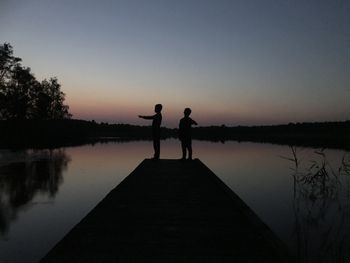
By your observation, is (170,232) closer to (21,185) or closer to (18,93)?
(21,185)

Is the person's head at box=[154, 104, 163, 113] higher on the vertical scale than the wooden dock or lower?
higher

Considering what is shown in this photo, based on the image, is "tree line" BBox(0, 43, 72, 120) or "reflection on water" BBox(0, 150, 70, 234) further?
"tree line" BBox(0, 43, 72, 120)

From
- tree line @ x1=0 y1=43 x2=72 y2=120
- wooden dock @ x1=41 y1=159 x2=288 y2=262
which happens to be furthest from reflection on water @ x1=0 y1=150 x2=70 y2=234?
tree line @ x1=0 y1=43 x2=72 y2=120

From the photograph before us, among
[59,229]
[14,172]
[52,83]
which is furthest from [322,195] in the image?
[52,83]

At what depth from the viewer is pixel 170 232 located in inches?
218

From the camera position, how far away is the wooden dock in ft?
14.9

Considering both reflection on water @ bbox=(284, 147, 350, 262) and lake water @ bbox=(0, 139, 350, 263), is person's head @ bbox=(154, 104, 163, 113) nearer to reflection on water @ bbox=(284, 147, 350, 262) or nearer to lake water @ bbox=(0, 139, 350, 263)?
lake water @ bbox=(0, 139, 350, 263)

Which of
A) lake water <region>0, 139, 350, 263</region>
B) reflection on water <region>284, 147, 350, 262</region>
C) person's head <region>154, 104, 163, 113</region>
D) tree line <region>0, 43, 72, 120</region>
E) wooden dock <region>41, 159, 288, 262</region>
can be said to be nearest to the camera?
wooden dock <region>41, 159, 288, 262</region>

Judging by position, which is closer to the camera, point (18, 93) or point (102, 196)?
point (102, 196)

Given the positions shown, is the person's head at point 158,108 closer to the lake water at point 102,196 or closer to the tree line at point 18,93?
the lake water at point 102,196

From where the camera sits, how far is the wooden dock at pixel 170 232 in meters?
4.53

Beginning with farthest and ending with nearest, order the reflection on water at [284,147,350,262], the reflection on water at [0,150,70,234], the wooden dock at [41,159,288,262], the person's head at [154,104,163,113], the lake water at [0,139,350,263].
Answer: the person's head at [154,104,163,113] → the reflection on water at [0,150,70,234] → the lake water at [0,139,350,263] → the reflection on water at [284,147,350,262] → the wooden dock at [41,159,288,262]

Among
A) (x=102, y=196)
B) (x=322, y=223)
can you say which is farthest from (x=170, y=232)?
(x=102, y=196)

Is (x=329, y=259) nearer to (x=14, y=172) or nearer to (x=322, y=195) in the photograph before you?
(x=322, y=195)
